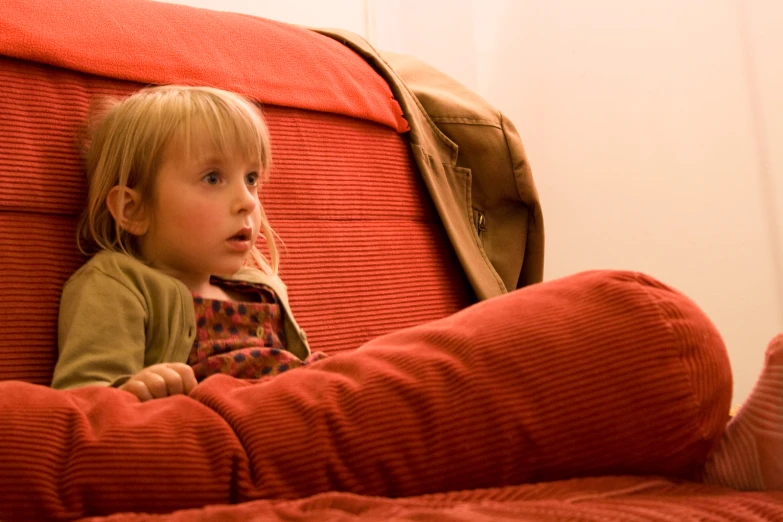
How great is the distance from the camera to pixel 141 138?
1010mm

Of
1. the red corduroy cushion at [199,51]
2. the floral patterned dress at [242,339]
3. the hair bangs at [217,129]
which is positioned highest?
the red corduroy cushion at [199,51]

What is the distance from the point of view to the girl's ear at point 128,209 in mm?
1002

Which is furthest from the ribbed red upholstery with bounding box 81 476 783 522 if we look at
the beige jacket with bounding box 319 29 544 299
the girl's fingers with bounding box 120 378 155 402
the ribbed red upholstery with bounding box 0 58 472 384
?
the beige jacket with bounding box 319 29 544 299

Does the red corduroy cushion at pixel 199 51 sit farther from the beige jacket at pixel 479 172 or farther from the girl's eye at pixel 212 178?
the girl's eye at pixel 212 178

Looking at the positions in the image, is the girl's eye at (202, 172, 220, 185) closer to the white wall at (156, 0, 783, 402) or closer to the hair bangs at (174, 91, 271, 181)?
the hair bangs at (174, 91, 271, 181)

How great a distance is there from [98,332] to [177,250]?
17 centimetres

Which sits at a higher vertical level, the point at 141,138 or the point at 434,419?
the point at 141,138

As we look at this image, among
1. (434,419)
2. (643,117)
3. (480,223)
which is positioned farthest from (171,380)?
(643,117)

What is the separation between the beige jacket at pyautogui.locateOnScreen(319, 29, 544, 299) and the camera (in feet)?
4.71

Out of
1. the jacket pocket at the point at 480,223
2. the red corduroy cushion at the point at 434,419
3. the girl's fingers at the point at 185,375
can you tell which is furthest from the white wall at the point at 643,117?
the red corduroy cushion at the point at 434,419

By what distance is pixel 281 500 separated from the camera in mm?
539

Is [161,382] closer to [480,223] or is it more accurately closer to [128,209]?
[128,209]

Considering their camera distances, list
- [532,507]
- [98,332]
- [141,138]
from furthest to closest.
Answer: [141,138]
[98,332]
[532,507]

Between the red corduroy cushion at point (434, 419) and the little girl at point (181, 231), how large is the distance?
322 mm
